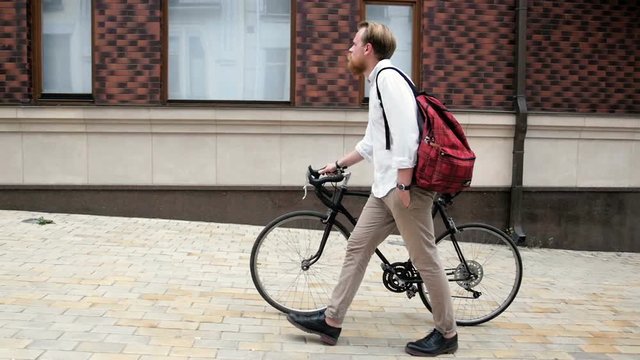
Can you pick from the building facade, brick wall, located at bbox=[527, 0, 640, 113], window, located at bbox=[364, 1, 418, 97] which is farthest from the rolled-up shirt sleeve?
brick wall, located at bbox=[527, 0, 640, 113]

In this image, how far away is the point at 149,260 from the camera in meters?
6.02

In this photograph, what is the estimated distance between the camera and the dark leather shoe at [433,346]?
3.97 meters

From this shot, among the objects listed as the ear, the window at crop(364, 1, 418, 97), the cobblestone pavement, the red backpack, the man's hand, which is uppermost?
the window at crop(364, 1, 418, 97)

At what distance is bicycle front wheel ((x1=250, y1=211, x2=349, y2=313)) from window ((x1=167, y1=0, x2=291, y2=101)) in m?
4.26

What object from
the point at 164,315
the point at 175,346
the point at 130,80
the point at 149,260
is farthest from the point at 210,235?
the point at 175,346

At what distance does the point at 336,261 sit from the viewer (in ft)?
15.0

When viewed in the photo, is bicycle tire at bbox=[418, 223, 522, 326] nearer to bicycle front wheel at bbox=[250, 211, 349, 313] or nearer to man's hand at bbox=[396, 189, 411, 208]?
bicycle front wheel at bbox=[250, 211, 349, 313]

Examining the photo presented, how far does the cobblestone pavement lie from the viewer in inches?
156

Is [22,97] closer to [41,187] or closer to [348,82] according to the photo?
[41,187]

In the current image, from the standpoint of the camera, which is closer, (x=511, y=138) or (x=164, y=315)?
(x=164, y=315)

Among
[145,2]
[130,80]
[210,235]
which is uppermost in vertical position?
[145,2]

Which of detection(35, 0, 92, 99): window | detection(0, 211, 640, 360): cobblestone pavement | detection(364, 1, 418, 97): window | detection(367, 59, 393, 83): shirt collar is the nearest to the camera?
detection(367, 59, 393, 83): shirt collar

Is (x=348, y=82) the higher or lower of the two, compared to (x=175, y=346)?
higher

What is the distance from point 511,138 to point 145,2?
4968 mm
